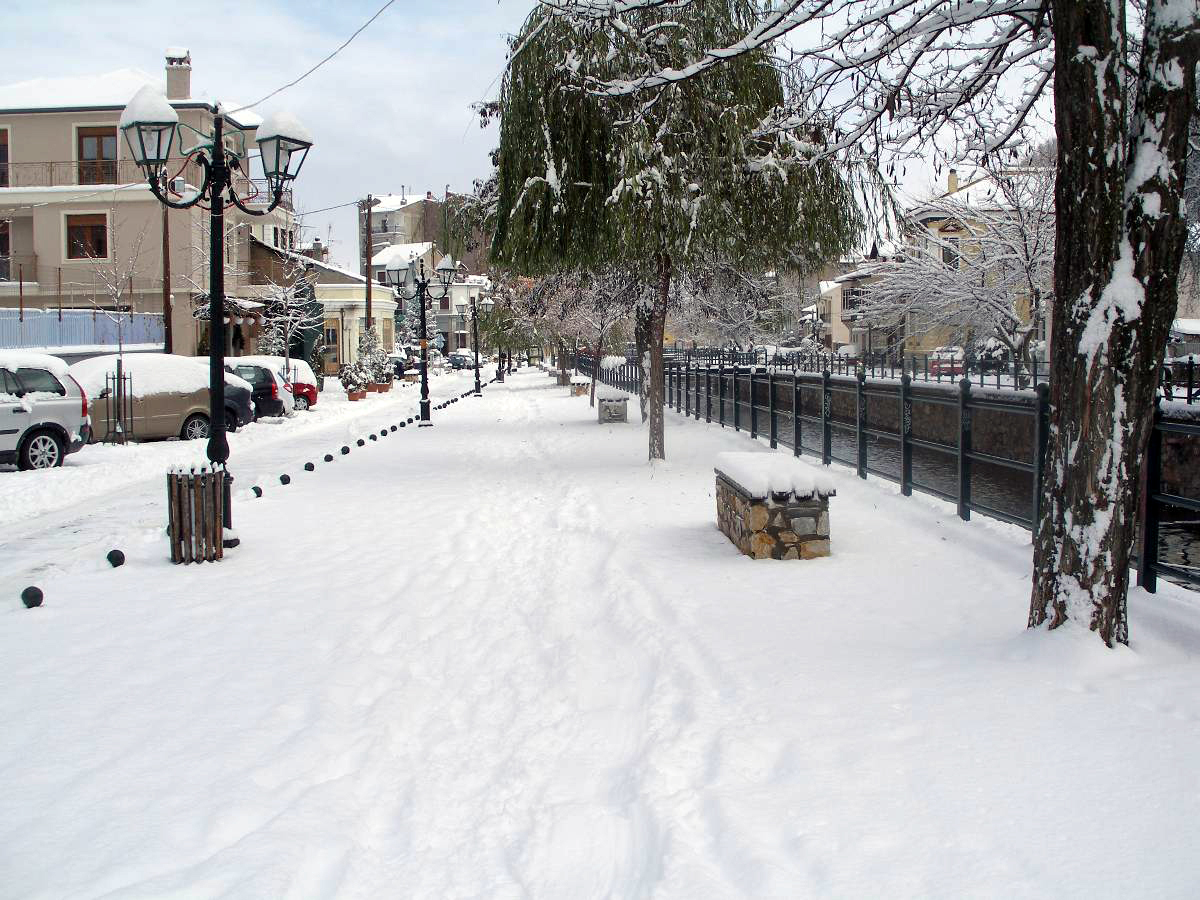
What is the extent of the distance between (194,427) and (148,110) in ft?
37.2

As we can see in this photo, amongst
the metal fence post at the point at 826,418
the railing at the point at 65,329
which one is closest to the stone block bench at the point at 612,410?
the metal fence post at the point at 826,418

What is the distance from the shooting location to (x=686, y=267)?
50.7 ft

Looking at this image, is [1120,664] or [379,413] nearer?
[1120,664]

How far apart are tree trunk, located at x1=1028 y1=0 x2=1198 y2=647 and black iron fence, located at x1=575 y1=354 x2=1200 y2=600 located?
1305mm

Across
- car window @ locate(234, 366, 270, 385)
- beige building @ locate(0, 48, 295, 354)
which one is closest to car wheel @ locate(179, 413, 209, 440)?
car window @ locate(234, 366, 270, 385)

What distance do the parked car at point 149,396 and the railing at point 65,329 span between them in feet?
42.7

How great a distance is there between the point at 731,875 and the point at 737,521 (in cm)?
575

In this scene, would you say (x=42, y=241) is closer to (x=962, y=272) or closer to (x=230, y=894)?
(x=962, y=272)

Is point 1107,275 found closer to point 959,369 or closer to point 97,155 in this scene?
point 959,369

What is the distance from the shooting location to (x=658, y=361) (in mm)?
16094

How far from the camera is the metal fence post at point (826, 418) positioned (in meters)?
14.5

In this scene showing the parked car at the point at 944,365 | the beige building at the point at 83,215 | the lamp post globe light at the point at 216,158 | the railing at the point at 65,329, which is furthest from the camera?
the beige building at the point at 83,215

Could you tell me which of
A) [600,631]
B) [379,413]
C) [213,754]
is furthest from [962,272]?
[213,754]

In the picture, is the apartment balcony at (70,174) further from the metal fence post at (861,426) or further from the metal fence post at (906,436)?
the metal fence post at (906,436)
